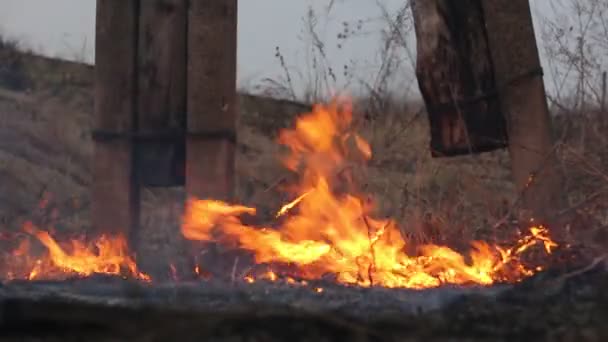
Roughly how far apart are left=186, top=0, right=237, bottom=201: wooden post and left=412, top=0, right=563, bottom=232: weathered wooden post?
39.5 inches

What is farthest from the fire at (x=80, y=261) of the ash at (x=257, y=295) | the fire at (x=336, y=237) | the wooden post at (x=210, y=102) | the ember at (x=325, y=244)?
the ash at (x=257, y=295)

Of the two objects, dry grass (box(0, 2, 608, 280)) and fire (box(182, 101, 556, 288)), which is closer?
fire (box(182, 101, 556, 288))

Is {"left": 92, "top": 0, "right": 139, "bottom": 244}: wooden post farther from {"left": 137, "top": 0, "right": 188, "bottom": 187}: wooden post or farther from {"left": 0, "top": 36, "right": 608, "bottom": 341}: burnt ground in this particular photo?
{"left": 0, "top": 36, "right": 608, "bottom": 341}: burnt ground

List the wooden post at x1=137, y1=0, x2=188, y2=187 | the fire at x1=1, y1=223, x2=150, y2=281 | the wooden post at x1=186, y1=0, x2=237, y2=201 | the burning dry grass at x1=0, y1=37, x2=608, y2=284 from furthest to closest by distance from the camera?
the burning dry grass at x1=0, y1=37, x2=608, y2=284, the wooden post at x1=137, y1=0, x2=188, y2=187, the wooden post at x1=186, y1=0, x2=237, y2=201, the fire at x1=1, y1=223, x2=150, y2=281

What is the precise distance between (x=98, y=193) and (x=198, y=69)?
883 millimetres

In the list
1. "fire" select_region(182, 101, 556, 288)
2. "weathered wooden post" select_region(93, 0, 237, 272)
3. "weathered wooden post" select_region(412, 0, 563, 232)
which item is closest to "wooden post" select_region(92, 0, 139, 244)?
"weathered wooden post" select_region(93, 0, 237, 272)

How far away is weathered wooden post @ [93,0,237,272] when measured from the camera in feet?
14.9

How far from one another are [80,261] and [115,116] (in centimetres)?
92

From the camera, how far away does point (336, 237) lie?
153 inches

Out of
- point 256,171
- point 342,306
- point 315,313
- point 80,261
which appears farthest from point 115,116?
point 256,171

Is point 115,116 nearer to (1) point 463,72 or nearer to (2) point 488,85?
(1) point 463,72

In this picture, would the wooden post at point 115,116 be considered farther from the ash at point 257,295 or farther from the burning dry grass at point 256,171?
the ash at point 257,295

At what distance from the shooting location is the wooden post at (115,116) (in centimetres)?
470

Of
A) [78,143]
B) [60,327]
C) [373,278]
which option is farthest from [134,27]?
[78,143]
